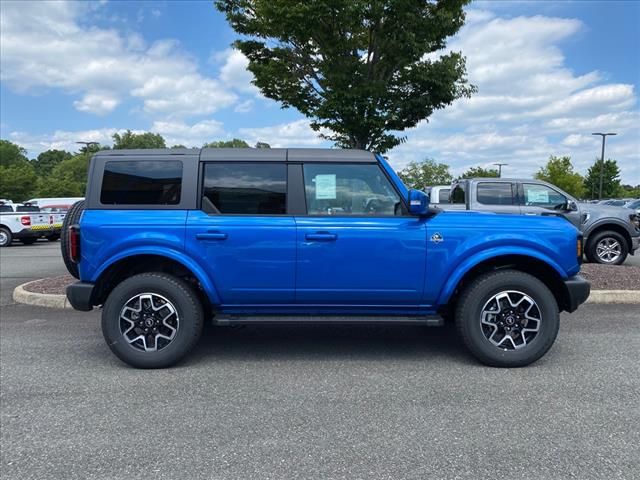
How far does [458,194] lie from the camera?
10.2 metres

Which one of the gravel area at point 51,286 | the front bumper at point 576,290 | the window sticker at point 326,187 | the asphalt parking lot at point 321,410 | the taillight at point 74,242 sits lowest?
the asphalt parking lot at point 321,410

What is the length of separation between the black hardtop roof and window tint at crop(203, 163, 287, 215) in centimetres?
7

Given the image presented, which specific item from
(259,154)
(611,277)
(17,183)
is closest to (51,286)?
(259,154)

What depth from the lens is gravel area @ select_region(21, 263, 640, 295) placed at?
23.2 feet

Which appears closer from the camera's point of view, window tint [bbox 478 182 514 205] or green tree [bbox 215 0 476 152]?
green tree [bbox 215 0 476 152]

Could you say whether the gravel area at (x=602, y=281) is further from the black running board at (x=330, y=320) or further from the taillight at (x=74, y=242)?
the black running board at (x=330, y=320)

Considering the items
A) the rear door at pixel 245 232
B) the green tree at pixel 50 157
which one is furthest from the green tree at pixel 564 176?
the green tree at pixel 50 157

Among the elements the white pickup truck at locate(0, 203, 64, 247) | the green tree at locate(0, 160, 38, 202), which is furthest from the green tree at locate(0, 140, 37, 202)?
the white pickup truck at locate(0, 203, 64, 247)

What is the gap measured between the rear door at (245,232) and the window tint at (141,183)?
0.26 metres

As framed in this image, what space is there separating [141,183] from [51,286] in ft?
13.7

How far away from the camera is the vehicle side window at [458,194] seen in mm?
9945

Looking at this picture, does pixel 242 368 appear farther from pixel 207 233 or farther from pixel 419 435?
pixel 419 435

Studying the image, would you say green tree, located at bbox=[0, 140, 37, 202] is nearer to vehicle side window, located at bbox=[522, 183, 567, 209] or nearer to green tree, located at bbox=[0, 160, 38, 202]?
green tree, located at bbox=[0, 160, 38, 202]

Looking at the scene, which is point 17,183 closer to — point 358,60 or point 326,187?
point 358,60
